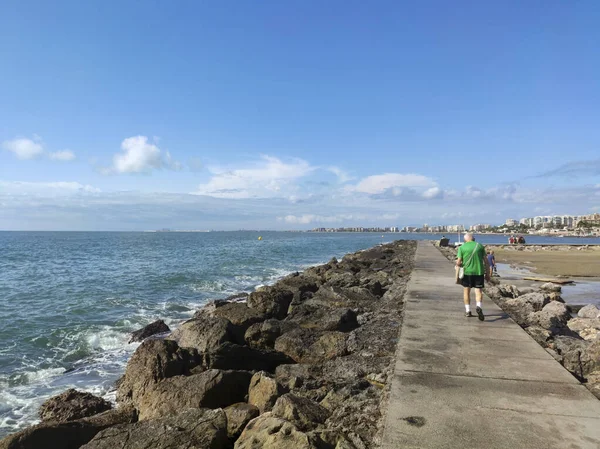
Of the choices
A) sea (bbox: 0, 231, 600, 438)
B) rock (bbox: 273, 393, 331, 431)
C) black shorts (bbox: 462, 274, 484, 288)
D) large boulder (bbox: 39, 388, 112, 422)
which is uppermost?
black shorts (bbox: 462, 274, 484, 288)

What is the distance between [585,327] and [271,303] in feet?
24.9

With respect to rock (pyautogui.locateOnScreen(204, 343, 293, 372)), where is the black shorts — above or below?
above

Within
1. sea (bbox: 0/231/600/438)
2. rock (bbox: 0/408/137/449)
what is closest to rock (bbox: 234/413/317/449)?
rock (bbox: 0/408/137/449)

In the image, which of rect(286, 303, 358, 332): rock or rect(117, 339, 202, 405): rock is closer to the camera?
rect(117, 339, 202, 405): rock

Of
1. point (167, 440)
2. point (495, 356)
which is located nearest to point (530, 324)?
point (495, 356)

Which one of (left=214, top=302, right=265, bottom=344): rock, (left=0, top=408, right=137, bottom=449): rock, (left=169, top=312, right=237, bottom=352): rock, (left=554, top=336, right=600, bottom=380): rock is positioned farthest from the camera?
(left=214, top=302, right=265, bottom=344): rock

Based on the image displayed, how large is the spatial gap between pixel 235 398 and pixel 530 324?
19.4ft

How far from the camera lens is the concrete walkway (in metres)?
3.28

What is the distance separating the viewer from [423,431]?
339cm

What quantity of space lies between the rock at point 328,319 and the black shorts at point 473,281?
2374 mm

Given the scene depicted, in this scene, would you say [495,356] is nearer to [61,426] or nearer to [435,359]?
[435,359]

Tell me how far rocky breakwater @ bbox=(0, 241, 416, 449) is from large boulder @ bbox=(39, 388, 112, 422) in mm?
16

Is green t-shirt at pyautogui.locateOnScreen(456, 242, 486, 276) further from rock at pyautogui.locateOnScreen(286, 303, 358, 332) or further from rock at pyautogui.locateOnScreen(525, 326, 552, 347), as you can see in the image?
rock at pyautogui.locateOnScreen(286, 303, 358, 332)

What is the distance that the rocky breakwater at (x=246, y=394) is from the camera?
148 inches
